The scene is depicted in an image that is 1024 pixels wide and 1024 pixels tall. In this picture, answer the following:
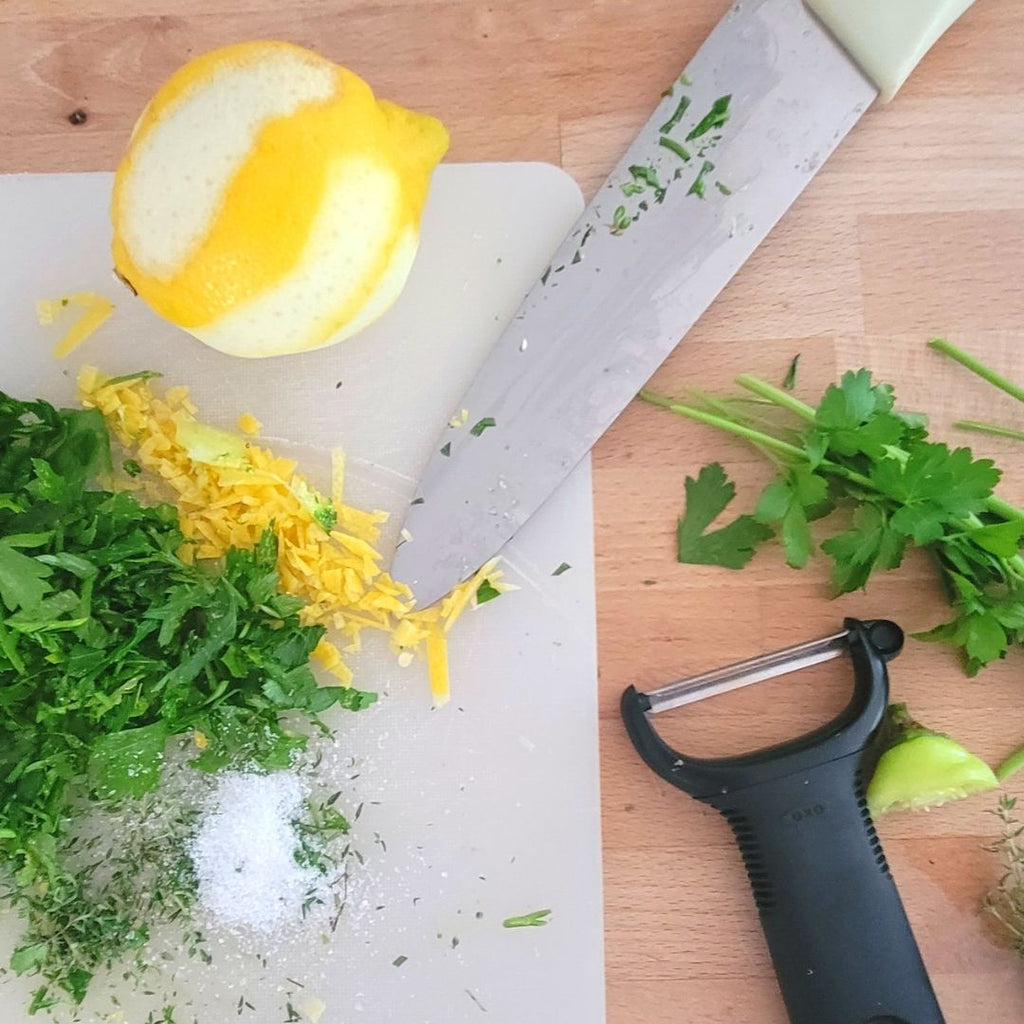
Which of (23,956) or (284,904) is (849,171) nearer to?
(284,904)

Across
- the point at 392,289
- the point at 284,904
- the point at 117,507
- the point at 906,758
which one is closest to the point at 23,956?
the point at 284,904

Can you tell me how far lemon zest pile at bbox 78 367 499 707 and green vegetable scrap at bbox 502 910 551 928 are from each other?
0.80 feet

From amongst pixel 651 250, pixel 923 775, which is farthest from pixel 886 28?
pixel 923 775

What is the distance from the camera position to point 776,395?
1.10m

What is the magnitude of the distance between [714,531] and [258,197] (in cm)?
57

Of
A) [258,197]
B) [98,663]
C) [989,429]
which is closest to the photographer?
[258,197]

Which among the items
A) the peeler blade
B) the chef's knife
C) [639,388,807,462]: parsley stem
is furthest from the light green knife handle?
the peeler blade

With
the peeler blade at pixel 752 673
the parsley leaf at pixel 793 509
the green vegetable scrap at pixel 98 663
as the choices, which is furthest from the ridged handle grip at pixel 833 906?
the green vegetable scrap at pixel 98 663

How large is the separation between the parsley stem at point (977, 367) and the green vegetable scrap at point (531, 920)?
73cm

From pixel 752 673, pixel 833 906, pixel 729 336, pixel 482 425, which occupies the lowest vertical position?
pixel 833 906

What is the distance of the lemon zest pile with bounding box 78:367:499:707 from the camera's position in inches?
42.9

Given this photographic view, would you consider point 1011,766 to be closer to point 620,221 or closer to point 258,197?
point 620,221

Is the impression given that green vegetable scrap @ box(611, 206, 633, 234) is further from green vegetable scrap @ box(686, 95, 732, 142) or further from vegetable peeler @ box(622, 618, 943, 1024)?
vegetable peeler @ box(622, 618, 943, 1024)

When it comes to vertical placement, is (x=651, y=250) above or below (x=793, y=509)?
above
